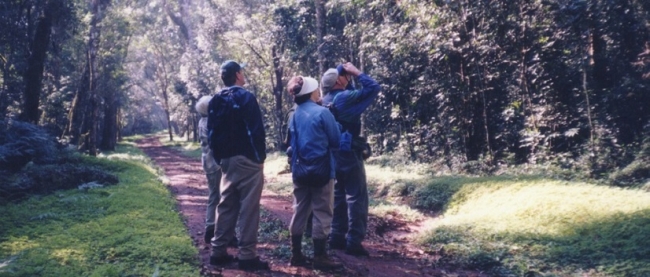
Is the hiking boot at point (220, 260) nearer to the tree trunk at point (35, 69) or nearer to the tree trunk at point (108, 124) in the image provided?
the tree trunk at point (35, 69)

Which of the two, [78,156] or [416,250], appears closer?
[416,250]

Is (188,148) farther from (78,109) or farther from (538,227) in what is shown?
(538,227)

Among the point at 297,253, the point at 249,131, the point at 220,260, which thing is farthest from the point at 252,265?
the point at 249,131

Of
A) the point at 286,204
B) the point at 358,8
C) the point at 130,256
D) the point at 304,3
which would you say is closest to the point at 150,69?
the point at 304,3

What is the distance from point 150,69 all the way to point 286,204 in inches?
2217

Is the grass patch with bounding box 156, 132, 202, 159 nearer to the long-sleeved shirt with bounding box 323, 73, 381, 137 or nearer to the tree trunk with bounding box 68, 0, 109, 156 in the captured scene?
the tree trunk with bounding box 68, 0, 109, 156

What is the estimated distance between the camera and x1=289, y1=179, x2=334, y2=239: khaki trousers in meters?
5.68

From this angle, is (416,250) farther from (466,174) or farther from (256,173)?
(466,174)

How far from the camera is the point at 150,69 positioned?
6262cm

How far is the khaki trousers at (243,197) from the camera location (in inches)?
218

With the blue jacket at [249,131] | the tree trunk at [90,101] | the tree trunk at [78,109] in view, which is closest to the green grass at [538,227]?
the blue jacket at [249,131]

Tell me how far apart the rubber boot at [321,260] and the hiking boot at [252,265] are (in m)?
0.57

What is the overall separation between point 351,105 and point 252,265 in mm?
2381

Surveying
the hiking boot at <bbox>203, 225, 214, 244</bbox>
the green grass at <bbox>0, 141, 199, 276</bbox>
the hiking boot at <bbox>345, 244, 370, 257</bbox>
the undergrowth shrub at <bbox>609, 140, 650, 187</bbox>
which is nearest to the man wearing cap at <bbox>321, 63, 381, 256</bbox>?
the hiking boot at <bbox>345, 244, 370, 257</bbox>
